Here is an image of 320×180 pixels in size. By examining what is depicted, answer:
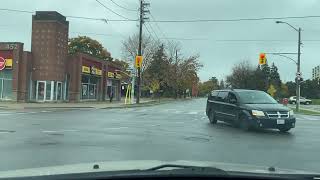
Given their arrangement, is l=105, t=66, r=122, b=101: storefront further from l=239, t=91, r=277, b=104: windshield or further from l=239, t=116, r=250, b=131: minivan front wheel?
l=239, t=116, r=250, b=131: minivan front wheel

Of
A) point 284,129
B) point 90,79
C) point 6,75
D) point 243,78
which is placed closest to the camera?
point 284,129

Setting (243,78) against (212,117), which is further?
(243,78)

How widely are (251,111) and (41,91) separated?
121 ft

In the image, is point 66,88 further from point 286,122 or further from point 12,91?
point 286,122

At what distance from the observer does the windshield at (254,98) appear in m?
21.3

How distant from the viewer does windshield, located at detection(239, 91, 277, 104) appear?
69.9ft

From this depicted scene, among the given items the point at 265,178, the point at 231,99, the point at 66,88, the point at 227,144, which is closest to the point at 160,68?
the point at 66,88

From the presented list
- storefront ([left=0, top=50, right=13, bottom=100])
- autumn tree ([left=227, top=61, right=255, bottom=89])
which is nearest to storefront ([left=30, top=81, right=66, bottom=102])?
storefront ([left=0, top=50, right=13, bottom=100])

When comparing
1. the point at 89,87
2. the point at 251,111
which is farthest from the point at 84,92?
→ the point at 251,111

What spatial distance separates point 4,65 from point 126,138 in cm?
3939

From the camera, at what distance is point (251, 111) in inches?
793

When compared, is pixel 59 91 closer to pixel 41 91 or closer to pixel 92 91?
pixel 41 91

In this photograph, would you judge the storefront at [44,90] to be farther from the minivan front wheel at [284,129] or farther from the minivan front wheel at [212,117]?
the minivan front wheel at [284,129]

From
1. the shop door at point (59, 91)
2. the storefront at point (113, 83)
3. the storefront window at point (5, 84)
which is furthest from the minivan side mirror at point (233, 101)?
the storefront at point (113, 83)
